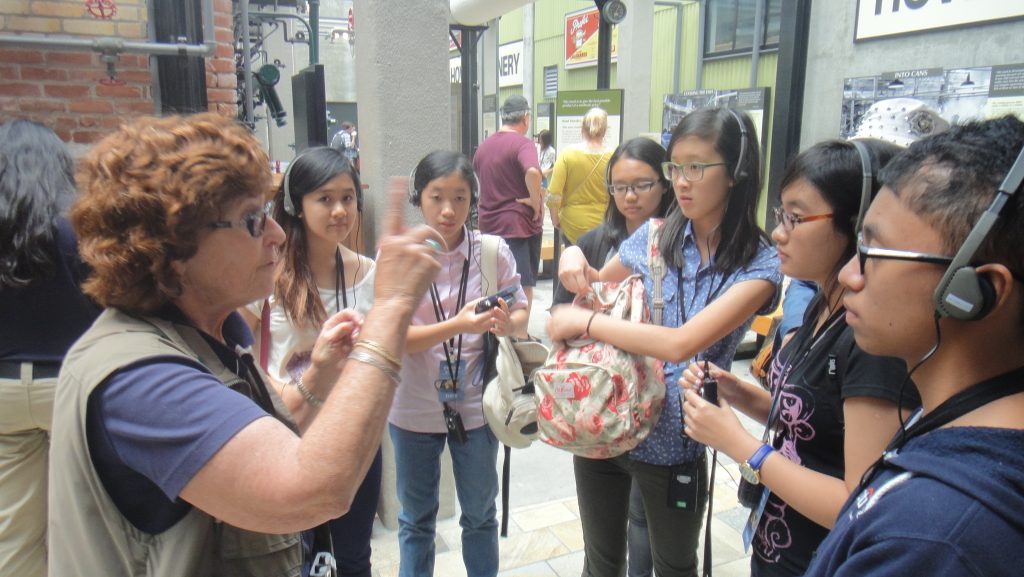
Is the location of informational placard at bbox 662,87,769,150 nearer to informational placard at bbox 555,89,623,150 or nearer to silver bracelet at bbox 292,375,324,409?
informational placard at bbox 555,89,623,150

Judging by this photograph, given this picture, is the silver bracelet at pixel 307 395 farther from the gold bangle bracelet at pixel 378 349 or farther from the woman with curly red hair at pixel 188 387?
the gold bangle bracelet at pixel 378 349

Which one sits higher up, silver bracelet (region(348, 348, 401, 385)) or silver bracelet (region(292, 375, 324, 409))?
silver bracelet (region(348, 348, 401, 385))

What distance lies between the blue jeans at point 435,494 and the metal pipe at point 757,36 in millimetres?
12317

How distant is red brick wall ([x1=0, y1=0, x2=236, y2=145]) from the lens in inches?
142

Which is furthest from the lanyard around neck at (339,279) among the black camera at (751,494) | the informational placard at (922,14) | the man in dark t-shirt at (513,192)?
the informational placard at (922,14)

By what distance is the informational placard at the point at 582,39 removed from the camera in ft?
59.7

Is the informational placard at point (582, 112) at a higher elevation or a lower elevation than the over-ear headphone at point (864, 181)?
higher

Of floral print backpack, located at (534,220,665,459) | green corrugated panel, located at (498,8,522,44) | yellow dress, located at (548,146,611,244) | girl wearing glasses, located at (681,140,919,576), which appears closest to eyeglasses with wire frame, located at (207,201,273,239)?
floral print backpack, located at (534,220,665,459)

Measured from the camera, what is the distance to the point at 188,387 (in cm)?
107

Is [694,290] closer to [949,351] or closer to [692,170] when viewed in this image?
[692,170]

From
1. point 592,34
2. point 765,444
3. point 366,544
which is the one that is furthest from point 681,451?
point 592,34

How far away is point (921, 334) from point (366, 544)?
202cm

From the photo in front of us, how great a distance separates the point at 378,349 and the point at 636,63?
28.6 ft

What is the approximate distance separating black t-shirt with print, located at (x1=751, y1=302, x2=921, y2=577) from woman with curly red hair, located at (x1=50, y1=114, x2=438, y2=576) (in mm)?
855
